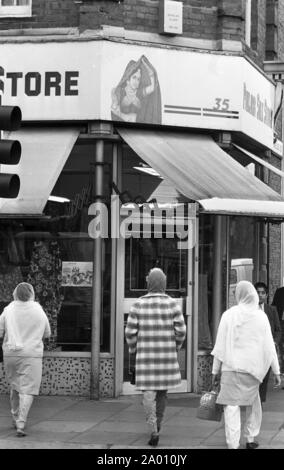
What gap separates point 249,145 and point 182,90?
7.33ft

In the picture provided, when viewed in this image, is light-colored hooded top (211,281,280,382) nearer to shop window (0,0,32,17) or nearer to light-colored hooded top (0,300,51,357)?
light-colored hooded top (0,300,51,357)

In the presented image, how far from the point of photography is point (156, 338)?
911cm

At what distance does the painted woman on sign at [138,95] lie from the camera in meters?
11.8

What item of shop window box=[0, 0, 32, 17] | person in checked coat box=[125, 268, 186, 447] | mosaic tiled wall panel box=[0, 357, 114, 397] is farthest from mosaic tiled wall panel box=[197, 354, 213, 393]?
shop window box=[0, 0, 32, 17]

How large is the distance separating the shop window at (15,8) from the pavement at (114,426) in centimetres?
534

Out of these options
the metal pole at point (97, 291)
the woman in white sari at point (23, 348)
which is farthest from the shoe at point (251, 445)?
the metal pole at point (97, 291)

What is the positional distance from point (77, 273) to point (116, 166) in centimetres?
158

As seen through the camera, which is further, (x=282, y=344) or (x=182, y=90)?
(x=282, y=344)

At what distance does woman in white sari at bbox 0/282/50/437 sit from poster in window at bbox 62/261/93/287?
2368 mm

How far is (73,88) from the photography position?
11828 millimetres

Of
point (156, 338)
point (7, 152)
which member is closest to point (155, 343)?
point (156, 338)

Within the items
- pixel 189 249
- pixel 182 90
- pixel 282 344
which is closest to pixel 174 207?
pixel 189 249

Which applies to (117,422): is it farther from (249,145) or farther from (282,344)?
(249,145)
